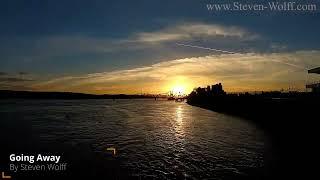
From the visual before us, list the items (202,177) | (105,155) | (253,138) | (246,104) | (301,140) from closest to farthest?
(202,177) < (105,155) < (301,140) < (253,138) < (246,104)

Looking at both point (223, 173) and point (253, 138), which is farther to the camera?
point (253, 138)

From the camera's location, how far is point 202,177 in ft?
51.3

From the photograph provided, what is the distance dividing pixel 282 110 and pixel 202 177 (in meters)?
24.5

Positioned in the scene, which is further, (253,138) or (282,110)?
(282,110)

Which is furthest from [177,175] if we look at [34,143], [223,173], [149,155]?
[34,143]

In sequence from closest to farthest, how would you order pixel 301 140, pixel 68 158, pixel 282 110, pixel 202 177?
pixel 202 177, pixel 68 158, pixel 301 140, pixel 282 110

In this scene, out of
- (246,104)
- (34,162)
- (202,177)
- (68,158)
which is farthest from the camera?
(246,104)

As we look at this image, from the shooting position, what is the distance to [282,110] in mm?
36625

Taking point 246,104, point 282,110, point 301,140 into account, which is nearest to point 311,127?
point 301,140

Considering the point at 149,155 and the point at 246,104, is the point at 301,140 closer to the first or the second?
the point at 149,155

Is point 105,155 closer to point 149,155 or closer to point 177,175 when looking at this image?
point 149,155

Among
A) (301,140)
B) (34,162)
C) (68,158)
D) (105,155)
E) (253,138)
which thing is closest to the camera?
(34,162)

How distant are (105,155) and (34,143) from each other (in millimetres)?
9369

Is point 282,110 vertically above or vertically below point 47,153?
above
